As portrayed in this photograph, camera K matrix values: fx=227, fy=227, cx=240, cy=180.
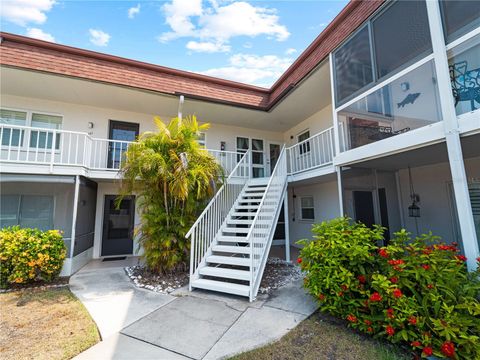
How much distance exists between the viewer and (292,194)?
1090 centimetres

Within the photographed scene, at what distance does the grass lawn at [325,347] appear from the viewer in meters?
2.86

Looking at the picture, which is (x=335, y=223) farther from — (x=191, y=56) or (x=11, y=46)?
(x=11, y=46)

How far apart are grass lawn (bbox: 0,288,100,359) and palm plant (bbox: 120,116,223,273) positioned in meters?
1.97

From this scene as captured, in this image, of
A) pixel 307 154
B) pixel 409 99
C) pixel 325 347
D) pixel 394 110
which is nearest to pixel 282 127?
pixel 307 154

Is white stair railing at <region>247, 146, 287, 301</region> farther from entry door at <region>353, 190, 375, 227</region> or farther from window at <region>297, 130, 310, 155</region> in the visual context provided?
window at <region>297, 130, 310, 155</region>

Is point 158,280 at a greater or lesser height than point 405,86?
lesser

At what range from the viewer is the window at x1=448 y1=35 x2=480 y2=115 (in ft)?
11.2

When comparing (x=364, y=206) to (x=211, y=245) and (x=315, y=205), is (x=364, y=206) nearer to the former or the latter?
(x=315, y=205)

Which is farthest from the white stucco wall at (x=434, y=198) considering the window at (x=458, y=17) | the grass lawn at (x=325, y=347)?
the grass lawn at (x=325, y=347)

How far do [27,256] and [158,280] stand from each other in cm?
302

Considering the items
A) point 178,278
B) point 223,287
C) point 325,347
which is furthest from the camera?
point 178,278

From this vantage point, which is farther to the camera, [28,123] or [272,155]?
[272,155]

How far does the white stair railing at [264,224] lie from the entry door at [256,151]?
9.80 ft

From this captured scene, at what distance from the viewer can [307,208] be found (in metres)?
10.1
